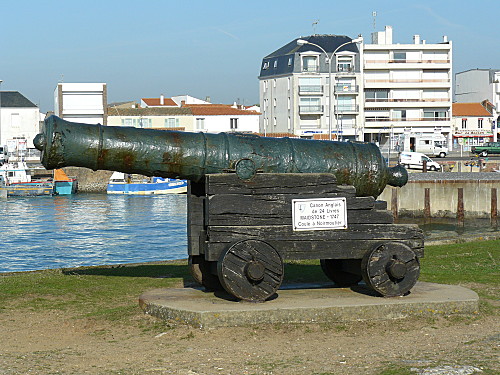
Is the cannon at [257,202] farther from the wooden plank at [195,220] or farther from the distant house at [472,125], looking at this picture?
the distant house at [472,125]

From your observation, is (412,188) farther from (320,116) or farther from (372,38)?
(372,38)

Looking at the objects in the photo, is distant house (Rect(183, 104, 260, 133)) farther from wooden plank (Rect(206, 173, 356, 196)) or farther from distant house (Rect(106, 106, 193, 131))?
wooden plank (Rect(206, 173, 356, 196))

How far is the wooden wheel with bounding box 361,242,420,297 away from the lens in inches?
399

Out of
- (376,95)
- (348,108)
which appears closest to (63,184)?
(348,108)

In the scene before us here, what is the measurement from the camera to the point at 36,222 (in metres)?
48.5

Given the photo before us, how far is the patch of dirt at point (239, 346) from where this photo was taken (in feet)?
25.3

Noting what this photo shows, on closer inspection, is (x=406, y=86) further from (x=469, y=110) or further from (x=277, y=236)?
(x=277, y=236)

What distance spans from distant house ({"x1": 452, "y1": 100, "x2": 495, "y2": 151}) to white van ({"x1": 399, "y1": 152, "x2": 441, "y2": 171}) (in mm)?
42043

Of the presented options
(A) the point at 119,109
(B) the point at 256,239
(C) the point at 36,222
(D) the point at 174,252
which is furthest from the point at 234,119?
(B) the point at 256,239

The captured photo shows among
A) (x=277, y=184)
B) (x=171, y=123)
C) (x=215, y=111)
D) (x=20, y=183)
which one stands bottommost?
(x=20, y=183)

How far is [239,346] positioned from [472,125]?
320ft

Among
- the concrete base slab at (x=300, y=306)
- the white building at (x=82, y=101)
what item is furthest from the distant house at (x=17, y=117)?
the concrete base slab at (x=300, y=306)

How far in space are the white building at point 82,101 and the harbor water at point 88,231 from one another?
115 feet

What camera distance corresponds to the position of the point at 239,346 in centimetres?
857
